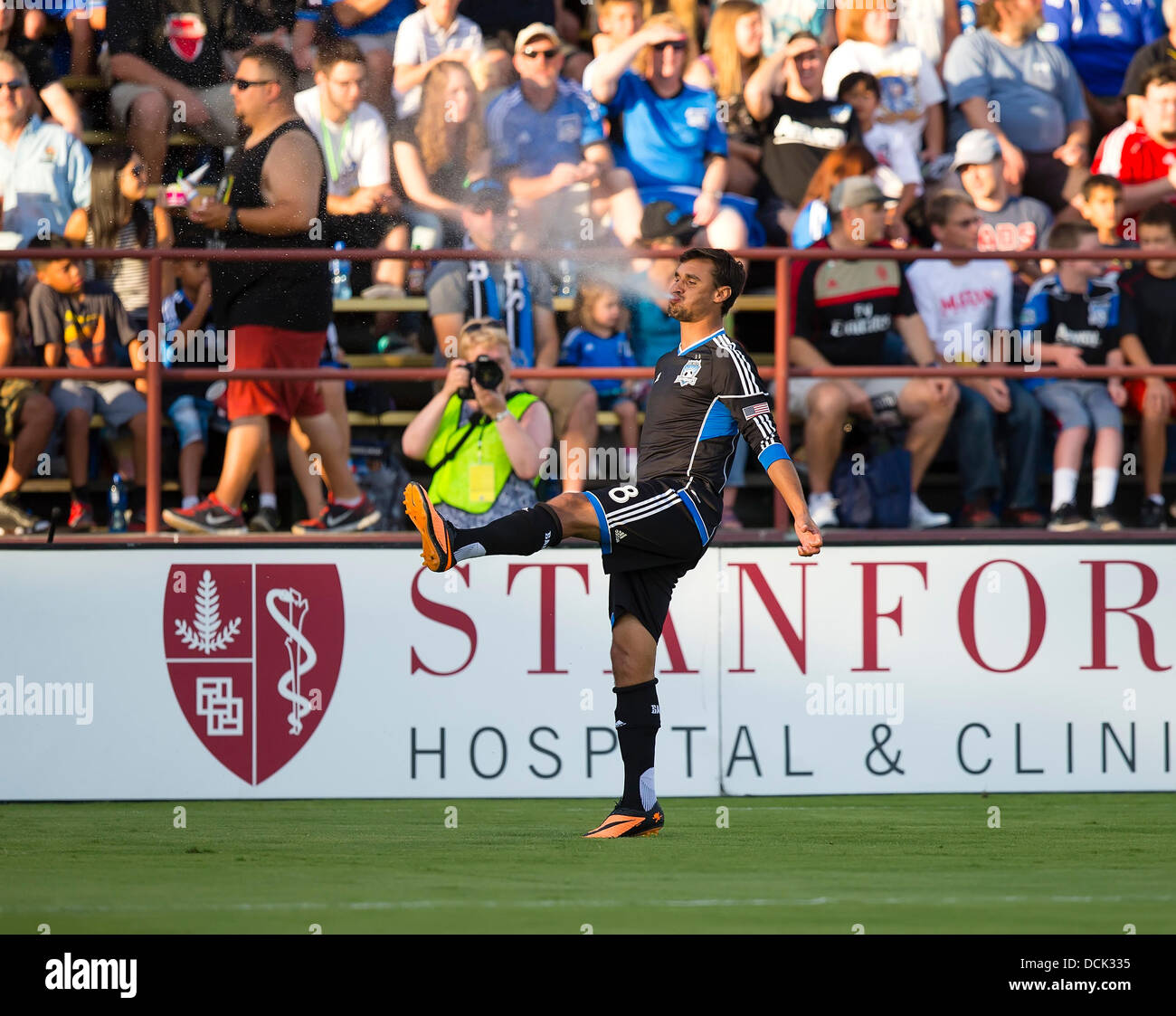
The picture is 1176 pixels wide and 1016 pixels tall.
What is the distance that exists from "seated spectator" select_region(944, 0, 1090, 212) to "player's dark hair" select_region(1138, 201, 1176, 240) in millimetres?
903

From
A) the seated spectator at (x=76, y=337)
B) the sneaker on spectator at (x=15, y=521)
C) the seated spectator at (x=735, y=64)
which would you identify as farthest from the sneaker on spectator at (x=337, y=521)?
the seated spectator at (x=735, y=64)

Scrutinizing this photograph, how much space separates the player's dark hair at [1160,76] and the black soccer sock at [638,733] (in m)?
6.15

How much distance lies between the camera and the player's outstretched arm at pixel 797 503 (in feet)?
20.8

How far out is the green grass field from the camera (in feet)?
17.0

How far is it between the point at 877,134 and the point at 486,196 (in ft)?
8.20

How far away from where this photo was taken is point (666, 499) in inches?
262

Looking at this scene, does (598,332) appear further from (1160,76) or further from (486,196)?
(1160,76)

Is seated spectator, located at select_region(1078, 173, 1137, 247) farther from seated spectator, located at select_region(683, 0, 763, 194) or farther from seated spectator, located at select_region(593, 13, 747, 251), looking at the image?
seated spectator, located at select_region(593, 13, 747, 251)

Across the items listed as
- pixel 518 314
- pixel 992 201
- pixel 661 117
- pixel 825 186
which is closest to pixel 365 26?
pixel 661 117

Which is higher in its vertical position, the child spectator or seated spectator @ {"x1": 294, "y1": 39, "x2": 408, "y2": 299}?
seated spectator @ {"x1": 294, "y1": 39, "x2": 408, "y2": 299}

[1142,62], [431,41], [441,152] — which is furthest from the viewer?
[1142,62]

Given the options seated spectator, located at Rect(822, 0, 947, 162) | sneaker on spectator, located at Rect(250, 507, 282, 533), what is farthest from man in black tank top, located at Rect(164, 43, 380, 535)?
seated spectator, located at Rect(822, 0, 947, 162)

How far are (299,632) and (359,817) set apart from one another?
3.79 ft

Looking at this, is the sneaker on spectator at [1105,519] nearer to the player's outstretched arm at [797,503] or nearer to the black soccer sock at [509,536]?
the player's outstretched arm at [797,503]
